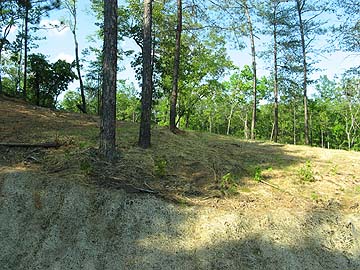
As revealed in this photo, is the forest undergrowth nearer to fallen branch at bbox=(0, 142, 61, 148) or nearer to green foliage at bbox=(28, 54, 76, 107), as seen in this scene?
fallen branch at bbox=(0, 142, 61, 148)

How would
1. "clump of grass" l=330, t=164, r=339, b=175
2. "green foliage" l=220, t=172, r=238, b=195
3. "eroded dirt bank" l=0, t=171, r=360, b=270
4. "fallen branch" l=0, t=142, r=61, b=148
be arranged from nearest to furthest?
"eroded dirt bank" l=0, t=171, r=360, b=270 → "green foliage" l=220, t=172, r=238, b=195 → "fallen branch" l=0, t=142, r=61, b=148 → "clump of grass" l=330, t=164, r=339, b=175

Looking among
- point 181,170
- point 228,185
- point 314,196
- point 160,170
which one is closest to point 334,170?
point 314,196

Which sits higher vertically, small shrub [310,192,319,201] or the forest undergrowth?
the forest undergrowth

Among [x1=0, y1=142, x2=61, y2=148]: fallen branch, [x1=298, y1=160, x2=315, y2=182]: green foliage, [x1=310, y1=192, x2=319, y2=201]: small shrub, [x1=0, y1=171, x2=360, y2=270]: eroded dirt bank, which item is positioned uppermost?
[x1=0, y1=142, x2=61, y2=148]: fallen branch

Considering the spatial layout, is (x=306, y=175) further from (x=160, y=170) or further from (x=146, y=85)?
(x=146, y=85)

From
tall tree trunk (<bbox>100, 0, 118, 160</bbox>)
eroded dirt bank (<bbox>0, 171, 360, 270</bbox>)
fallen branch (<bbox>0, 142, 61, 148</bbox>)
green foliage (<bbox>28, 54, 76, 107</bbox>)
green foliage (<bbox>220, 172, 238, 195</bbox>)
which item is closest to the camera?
eroded dirt bank (<bbox>0, 171, 360, 270</bbox>)

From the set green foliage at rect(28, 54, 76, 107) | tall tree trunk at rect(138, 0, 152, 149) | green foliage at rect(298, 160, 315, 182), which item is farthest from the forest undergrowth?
green foliage at rect(28, 54, 76, 107)

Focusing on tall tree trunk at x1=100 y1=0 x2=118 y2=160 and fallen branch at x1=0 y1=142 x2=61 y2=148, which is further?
fallen branch at x1=0 y1=142 x2=61 y2=148

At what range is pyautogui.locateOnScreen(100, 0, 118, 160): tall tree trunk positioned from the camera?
643 centimetres

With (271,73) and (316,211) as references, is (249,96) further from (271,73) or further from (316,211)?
(316,211)

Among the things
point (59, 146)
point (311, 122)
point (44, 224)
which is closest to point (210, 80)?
point (59, 146)

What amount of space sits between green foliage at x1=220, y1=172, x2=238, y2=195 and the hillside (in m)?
0.02

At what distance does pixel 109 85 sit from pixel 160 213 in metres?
2.73

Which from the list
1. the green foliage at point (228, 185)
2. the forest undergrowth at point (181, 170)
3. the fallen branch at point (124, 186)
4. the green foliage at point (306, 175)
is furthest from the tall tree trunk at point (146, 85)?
the green foliage at point (306, 175)
